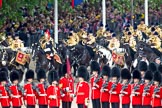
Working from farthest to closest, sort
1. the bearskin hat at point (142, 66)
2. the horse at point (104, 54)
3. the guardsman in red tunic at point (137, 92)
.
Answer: the horse at point (104, 54)
the bearskin hat at point (142, 66)
the guardsman in red tunic at point (137, 92)

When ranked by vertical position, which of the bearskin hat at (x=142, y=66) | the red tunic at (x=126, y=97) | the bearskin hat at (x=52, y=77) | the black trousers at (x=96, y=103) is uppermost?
the bearskin hat at (x=52, y=77)

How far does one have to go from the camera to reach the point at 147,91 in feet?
73.4

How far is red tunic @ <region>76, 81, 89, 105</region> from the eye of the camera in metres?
22.6

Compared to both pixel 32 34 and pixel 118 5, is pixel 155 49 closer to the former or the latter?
pixel 32 34

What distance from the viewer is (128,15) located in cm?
4650

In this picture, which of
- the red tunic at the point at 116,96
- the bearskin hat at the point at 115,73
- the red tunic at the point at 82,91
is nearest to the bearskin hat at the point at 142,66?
the bearskin hat at the point at 115,73

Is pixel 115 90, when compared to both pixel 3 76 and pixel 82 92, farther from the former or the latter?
pixel 3 76

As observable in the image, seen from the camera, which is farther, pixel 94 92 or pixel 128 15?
pixel 128 15

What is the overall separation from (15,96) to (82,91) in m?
1.43

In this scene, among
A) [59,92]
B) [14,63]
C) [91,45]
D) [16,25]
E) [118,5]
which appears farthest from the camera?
[118,5]

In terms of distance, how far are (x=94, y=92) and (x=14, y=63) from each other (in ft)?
20.9

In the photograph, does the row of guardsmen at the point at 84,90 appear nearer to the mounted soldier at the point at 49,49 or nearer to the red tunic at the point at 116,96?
the red tunic at the point at 116,96

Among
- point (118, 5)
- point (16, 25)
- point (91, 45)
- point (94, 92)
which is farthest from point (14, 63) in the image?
point (118, 5)

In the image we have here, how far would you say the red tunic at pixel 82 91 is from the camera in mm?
22641
